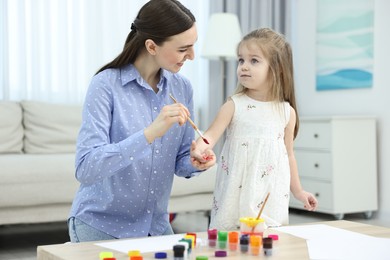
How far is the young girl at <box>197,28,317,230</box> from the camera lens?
1.70 metres

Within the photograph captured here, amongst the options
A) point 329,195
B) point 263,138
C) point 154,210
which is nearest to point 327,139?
point 329,195

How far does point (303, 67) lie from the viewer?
4.91m

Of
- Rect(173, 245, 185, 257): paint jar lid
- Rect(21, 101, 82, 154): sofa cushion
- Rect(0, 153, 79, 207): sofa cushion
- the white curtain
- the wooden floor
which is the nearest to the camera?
Rect(173, 245, 185, 257): paint jar lid

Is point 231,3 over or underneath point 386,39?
over

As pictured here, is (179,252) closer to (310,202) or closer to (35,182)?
(310,202)

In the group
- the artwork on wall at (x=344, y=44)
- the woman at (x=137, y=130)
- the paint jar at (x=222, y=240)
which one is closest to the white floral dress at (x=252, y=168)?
the woman at (x=137, y=130)

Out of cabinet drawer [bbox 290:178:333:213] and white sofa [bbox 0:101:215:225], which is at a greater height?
white sofa [bbox 0:101:215:225]

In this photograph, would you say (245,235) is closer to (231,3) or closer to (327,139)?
(327,139)

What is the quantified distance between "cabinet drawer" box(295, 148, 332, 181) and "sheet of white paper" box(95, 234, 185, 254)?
10.0 feet

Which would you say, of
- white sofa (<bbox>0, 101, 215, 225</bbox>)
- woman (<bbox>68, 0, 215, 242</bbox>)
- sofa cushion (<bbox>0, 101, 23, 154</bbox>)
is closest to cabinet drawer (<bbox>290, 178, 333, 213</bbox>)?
white sofa (<bbox>0, 101, 215, 225</bbox>)

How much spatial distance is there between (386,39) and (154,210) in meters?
3.07

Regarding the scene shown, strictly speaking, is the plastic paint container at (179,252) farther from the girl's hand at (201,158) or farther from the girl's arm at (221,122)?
the girl's arm at (221,122)

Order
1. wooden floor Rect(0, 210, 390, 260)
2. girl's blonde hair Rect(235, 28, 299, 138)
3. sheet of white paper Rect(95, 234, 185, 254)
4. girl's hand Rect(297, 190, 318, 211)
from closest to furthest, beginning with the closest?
sheet of white paper Rect(95, 234, 185, 254), girl's hand Rect(297, 190, 318, 211), girl's blonde hair Rect(235, 28, 299, 138), wooden floor Rect(0, 210, 390, 260)

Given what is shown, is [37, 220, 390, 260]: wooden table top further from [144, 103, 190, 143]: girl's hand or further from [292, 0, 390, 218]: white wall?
[292, 0, 390, 218]: white wall
